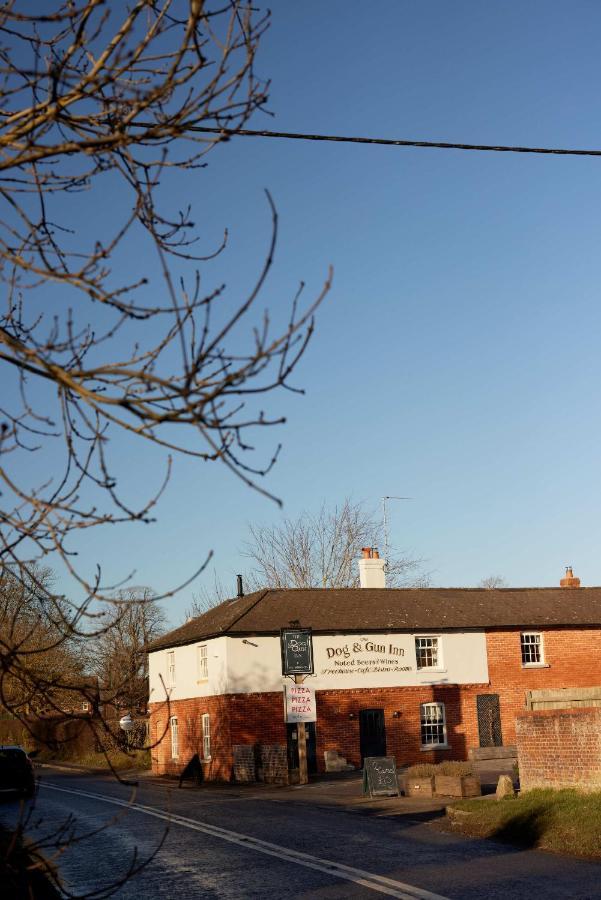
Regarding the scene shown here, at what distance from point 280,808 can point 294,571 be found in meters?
37.2

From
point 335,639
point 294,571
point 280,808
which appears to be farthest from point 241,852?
point 294,571

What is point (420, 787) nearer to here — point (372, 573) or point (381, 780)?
point (381, 780)

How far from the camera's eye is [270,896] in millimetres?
11758

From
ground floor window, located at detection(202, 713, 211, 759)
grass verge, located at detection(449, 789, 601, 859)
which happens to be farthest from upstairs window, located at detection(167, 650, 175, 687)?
grass verge, located at detection(449, 789, 601, 859)

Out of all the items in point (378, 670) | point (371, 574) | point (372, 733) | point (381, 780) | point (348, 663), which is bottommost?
point (381, 780)

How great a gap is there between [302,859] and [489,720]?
25289 mm

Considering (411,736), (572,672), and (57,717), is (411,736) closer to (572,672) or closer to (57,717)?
(572,672)

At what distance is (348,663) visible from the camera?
37.3m

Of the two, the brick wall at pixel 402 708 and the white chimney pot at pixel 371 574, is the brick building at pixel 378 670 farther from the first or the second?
the white chimney pot at pixel 371 574

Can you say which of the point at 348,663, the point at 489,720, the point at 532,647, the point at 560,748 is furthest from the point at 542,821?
the point at 532,647

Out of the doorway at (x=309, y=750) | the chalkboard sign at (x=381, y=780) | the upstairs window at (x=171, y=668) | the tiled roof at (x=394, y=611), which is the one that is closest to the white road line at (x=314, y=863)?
the chalkboard sign at (x=381, y=780)

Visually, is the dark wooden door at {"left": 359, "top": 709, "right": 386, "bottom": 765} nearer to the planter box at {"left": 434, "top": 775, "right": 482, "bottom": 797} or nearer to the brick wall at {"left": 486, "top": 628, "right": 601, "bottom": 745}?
the brick wall at {"left": 486, "top": 628, "right": 601, "bottom": 745}

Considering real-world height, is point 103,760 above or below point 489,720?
below

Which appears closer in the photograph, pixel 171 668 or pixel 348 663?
pixel 348 663
